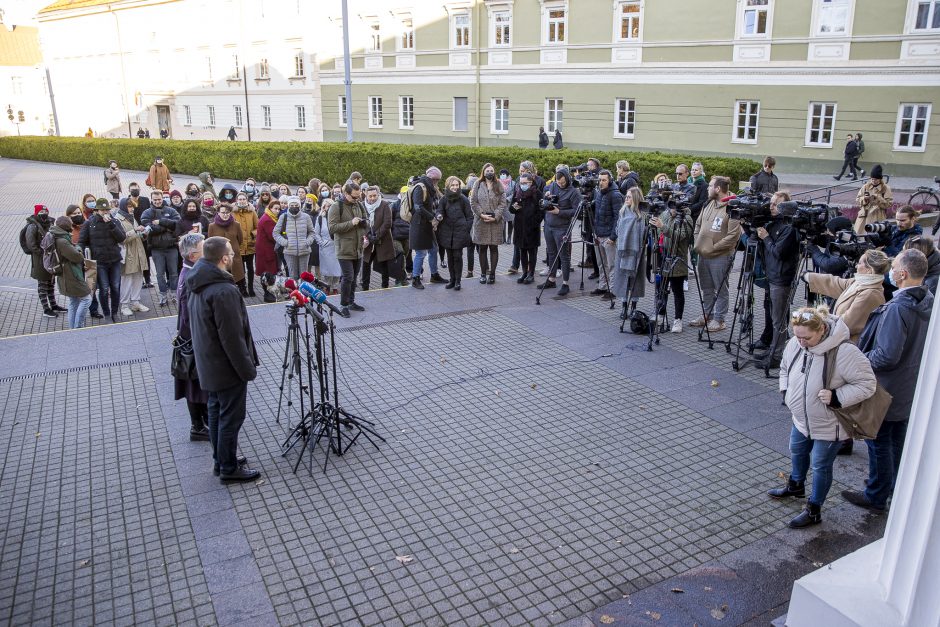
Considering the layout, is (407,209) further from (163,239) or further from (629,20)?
(629,20)

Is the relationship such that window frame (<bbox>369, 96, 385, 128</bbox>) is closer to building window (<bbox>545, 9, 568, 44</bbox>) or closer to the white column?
building window (<bbox>545, 9, 568, 44</bbox>)

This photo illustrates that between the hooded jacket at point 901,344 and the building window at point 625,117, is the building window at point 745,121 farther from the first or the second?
the hooded jacket at point 901,344

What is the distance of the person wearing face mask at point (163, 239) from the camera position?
1162 centimetres

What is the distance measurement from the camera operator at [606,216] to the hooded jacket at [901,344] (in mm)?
6064

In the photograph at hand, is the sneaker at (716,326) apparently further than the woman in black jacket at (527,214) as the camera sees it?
No

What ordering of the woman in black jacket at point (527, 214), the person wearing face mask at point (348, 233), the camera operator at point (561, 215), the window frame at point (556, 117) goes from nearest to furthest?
the person wearing face mask at point (348, 233) < the camera operator at point (561, 215) < the woman in black jacket at point (527, 214) < the window frame at point (556, 117)

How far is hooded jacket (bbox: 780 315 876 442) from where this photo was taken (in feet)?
16.3

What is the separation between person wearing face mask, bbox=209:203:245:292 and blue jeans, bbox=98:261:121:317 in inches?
60.3

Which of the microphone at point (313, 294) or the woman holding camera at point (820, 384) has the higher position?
the microphone at point (313, 294)

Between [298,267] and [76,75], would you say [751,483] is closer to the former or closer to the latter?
[298,267]

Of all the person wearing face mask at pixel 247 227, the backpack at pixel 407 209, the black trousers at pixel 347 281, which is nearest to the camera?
the black trousers at pixel 347 281

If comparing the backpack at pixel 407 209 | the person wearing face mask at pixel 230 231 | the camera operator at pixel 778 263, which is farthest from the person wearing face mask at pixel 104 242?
the camera operator at pixel 778 263

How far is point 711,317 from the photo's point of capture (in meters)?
10.4

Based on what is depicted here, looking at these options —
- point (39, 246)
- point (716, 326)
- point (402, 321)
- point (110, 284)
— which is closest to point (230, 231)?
point (110, 284)
